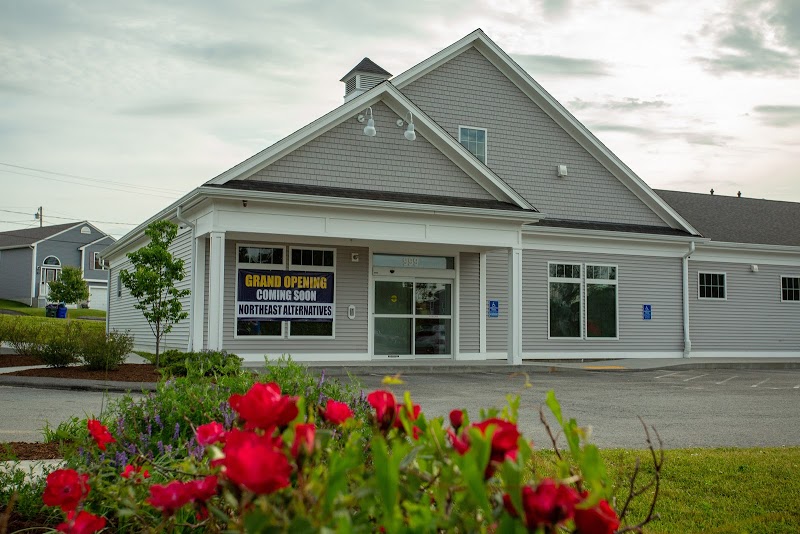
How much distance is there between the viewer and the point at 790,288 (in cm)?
2670

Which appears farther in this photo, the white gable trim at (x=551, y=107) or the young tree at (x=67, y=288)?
the young tree at (x=67, y=288)

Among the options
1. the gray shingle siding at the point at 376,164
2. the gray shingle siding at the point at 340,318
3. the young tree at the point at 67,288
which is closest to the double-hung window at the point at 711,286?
the gray shingle siding at the point at 376,164

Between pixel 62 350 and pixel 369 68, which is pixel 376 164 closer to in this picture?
pixel 369 68

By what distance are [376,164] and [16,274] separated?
180ft

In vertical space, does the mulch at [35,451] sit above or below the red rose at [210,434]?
below

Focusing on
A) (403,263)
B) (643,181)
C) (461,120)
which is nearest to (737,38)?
(643,181)

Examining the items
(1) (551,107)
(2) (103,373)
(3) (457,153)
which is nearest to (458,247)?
(3) (457,153)

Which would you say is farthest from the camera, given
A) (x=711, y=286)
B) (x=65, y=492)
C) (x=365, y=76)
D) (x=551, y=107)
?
(x=711, y=286)

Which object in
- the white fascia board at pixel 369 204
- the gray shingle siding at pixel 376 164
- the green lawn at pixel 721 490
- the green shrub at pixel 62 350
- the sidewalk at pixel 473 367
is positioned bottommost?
the green lawn at pixel 721 490

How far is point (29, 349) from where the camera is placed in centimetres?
1859

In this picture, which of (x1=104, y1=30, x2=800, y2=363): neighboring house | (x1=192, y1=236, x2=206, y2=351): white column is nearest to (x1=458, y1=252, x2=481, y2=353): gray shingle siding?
(x1=104, y1=30, x2=800, y2=363): neighboring house

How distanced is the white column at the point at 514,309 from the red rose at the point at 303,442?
18358 mm

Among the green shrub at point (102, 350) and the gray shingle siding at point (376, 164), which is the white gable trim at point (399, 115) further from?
the green shrub at point (102, 350)

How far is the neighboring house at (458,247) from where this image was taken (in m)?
18.4
